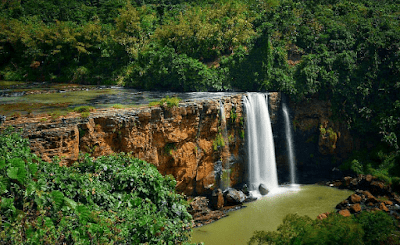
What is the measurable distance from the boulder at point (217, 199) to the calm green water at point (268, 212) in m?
1.20

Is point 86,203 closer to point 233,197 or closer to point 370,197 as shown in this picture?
point 233,197

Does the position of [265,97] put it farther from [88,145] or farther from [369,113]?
[88,145]

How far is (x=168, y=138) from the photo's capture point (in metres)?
18.3

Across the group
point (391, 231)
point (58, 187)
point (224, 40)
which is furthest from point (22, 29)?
point (391, 231)

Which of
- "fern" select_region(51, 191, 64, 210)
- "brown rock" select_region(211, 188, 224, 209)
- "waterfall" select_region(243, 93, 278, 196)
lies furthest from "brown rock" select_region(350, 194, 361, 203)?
"fern" select_region(51, 191, 64, 210)

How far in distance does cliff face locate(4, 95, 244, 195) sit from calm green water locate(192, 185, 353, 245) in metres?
2.66

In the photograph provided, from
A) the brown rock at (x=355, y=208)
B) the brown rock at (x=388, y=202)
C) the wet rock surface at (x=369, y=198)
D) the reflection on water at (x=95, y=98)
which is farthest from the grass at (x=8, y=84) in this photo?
the brown rock at (x=388, y=202)

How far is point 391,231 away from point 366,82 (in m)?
14.8

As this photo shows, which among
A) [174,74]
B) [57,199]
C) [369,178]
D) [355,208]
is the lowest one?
[355,208]

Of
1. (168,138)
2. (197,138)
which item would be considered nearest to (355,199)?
(197,138)

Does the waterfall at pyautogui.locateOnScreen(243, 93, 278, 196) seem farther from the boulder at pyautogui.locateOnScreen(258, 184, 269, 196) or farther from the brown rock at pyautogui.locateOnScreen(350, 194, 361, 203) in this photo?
the brown rock at pyautogui.locateOnScreen(350, 194, 361, 203)

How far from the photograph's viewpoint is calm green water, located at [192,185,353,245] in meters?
16.5

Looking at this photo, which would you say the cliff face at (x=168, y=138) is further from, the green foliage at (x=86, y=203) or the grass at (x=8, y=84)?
the grass at (x=8, y=84)

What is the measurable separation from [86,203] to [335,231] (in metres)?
8.20
